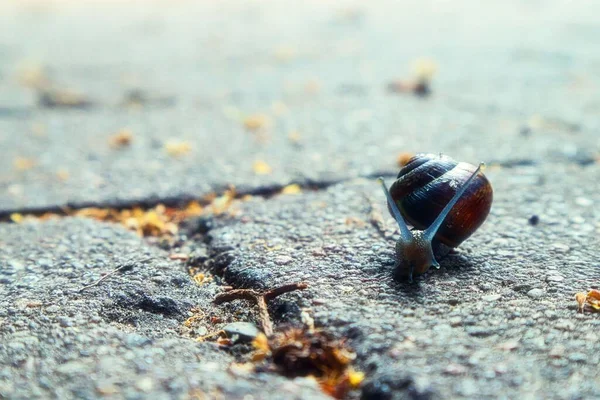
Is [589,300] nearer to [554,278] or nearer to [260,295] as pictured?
[554,278]

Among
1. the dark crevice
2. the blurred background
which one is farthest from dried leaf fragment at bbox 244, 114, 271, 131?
the dark crevice

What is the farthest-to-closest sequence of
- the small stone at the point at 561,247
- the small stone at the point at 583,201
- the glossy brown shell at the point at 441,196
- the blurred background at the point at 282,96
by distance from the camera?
the blurred background at the point at 282,96 → the small stone at the point at 583,201 → the small stone at the point at 561,247 → the glossy brown shell at the point at 441,196

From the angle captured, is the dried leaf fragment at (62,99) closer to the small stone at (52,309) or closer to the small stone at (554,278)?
the small stone at (52,309)

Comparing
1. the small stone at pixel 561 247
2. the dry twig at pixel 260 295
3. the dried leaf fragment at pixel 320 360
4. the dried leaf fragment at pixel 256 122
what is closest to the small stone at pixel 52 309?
the dry twig at pixel 260 295

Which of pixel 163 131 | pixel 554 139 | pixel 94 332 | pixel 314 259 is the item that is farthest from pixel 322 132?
pixel 94 332

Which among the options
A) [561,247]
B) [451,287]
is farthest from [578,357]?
[561,247]

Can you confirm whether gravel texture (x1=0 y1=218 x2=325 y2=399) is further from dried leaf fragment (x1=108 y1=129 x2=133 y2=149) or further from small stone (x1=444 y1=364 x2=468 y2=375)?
dried leaf fragment (x1=108 y1=129 x2=133 y2=149)
